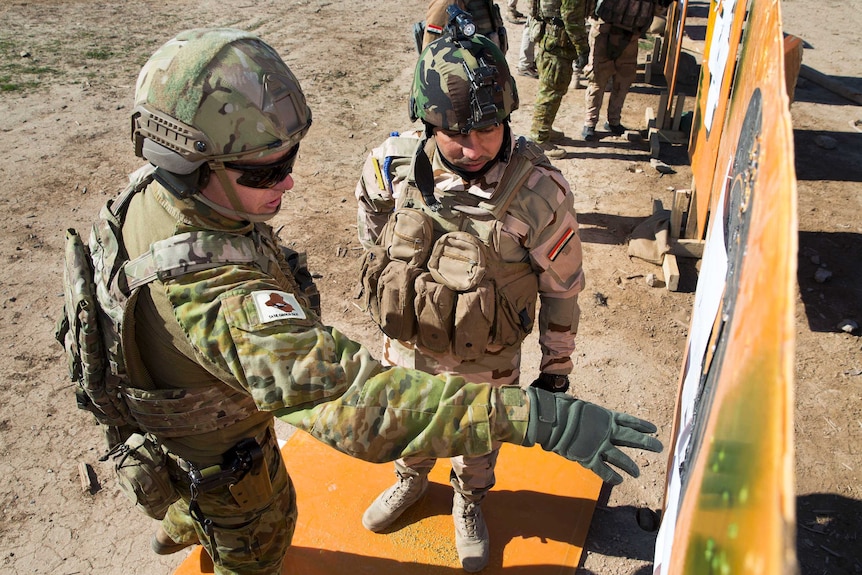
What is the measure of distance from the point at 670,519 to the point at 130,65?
35.9ft

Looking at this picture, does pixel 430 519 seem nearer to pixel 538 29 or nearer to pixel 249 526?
pixel 249 526

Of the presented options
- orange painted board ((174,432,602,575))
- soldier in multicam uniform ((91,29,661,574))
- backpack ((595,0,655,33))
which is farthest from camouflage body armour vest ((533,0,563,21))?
soldier in multicam uniform ((91,29,661,574))

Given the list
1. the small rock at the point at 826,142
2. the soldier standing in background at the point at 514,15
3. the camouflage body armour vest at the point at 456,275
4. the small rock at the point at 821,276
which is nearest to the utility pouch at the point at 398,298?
the camouflage body armour vest at the point at 456,275

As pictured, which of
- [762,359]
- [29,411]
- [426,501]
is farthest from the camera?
[29,411]

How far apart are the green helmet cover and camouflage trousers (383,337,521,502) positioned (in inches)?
58.1

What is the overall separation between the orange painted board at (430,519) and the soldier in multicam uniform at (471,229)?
93cm

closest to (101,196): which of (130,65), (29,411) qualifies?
(29,411)

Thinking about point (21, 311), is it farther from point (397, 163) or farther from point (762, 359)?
point (762, 359)

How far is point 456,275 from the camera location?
9.61 feet

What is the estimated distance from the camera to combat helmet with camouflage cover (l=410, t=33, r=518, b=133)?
2730 mm

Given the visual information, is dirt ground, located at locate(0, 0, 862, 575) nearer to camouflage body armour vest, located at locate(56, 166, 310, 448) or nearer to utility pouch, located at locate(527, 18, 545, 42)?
utility pouch, located at locate(527, 18, 545, 42)

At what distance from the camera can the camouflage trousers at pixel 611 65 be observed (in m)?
8.02

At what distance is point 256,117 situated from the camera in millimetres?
2049

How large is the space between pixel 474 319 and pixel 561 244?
50cm
